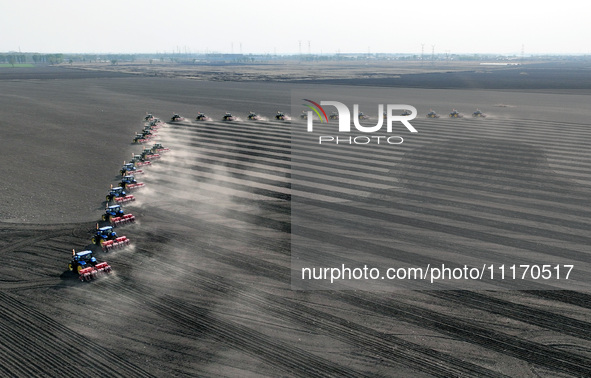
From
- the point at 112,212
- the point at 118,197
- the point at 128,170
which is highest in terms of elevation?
the point at 128,170

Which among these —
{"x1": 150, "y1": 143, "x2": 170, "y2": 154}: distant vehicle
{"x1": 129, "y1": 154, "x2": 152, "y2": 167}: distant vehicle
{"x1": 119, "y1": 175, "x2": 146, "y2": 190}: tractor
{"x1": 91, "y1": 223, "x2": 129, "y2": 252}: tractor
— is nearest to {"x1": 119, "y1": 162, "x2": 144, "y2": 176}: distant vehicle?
{"x1": 129, "y1": 154, "x2": 152, "y2": 167}: distant vehicle

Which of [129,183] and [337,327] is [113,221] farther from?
[337,327]

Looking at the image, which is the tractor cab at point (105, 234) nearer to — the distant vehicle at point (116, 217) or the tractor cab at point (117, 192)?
the distant vehicle at point (116, 217)

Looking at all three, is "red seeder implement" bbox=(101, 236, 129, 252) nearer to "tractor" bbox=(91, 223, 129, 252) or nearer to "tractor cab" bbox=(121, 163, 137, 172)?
"tractor" bbox=(91, 223, 129, 252)

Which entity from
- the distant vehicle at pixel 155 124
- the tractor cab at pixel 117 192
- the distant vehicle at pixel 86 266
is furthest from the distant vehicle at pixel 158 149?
the distant vehicle at pixel 86 266

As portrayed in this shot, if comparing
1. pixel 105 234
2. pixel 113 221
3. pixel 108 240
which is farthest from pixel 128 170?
pixel 108 240

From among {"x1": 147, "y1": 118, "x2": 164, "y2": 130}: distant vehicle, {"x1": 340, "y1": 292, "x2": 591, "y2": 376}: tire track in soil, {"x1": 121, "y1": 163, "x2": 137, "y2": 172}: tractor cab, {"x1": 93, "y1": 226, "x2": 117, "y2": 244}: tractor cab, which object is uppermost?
{"x1": 147, "y1": 118, "x2": 164, "y2": 130}: distant vehicle

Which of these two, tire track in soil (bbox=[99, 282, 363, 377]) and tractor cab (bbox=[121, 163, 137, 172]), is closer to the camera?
tire track in soil (bbox=[99, 282, 363, 377])

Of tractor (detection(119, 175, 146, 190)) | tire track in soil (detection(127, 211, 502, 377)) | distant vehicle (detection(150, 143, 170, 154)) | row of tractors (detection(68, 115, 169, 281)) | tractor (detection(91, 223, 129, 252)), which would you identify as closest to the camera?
tire track in soil (detection(127, 211, 502, 377))
